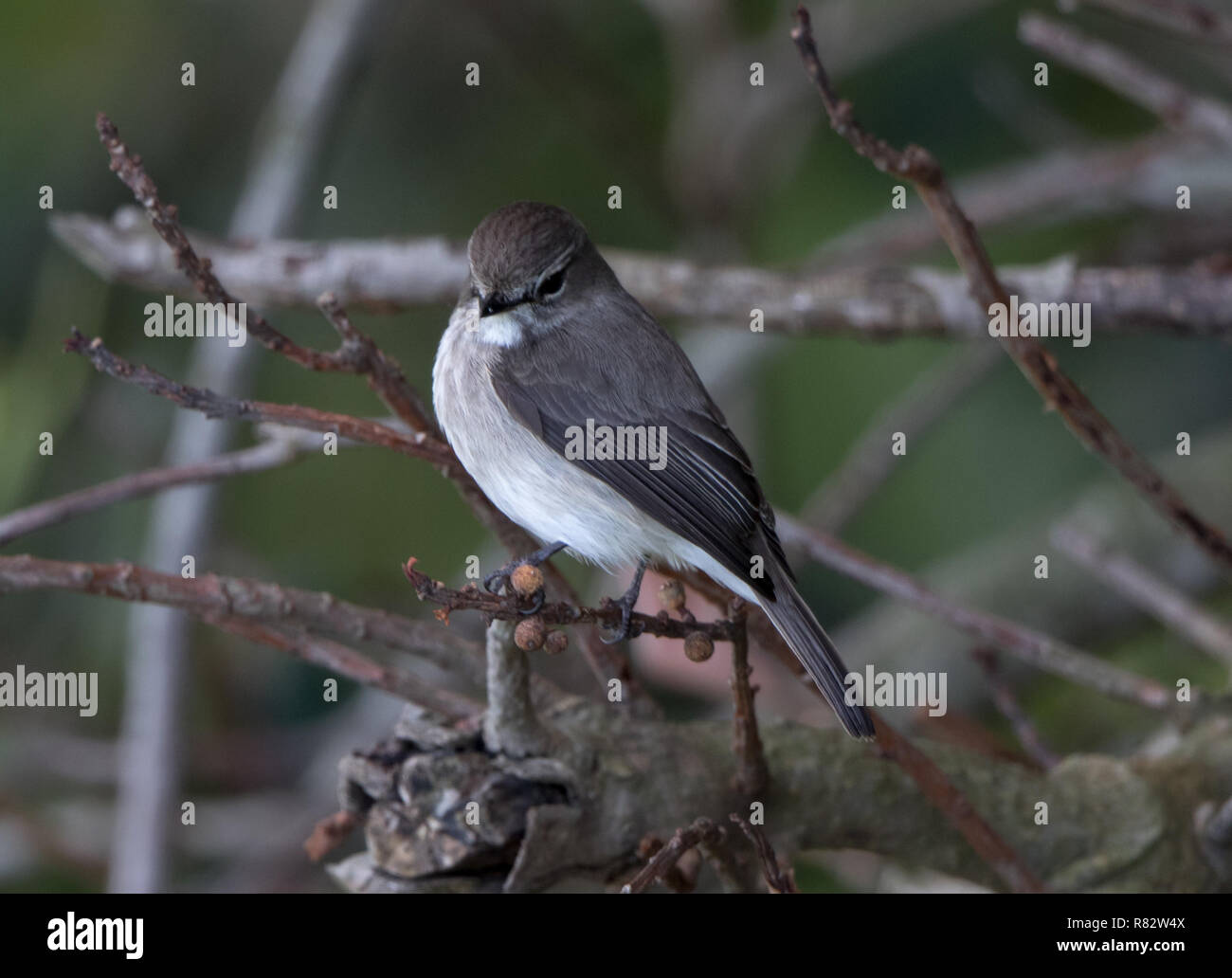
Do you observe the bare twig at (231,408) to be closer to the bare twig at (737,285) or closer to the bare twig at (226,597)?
the bare twig at (226,597)

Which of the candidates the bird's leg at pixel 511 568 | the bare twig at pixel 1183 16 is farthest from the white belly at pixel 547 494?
the bare twig at pixel 1183 16

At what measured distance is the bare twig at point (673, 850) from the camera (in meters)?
1.91

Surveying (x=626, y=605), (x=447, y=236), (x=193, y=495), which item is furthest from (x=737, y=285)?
(x=447, y=236)

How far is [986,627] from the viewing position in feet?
9.77

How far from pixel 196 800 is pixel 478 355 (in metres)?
3.07

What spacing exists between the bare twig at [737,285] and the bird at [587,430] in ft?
1.30

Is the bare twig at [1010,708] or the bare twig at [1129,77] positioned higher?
the bare twig at [1129,77]

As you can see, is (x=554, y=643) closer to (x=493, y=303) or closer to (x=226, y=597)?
(x=226, y=597)

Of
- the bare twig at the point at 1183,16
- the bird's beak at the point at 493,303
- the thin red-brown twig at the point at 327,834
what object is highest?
the bare twig at the point at 1183,16

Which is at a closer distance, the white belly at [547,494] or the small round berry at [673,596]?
the small round berry at [673,596]

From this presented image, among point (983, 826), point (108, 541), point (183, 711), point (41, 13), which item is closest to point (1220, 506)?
point (983, 826)

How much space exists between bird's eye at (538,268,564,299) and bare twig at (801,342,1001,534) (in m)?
1.60

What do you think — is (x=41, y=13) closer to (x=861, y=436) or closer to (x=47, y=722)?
(x=47, y=722)

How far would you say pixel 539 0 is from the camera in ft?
19.5
